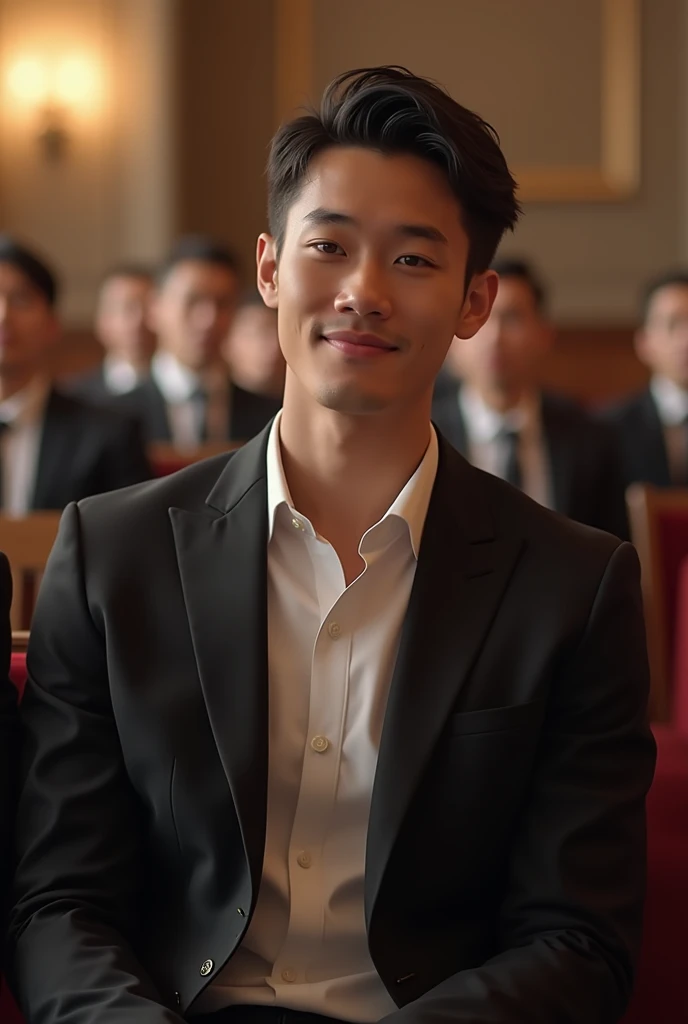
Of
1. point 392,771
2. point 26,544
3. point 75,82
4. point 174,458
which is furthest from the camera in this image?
point 75,82

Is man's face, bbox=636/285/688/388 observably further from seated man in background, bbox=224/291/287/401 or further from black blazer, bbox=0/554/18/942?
black blazer, bbox=0/554/18/942

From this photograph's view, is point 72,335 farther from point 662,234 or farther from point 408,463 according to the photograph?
point 408,463

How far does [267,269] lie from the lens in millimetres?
1515

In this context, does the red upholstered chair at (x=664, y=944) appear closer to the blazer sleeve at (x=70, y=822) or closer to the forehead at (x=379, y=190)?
the blazer sleeve at (x=70, y=822)

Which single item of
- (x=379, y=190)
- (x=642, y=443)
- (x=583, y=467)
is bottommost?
(x=642, y=443)

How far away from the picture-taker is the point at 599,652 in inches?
53.8

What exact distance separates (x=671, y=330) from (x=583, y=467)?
1567mm

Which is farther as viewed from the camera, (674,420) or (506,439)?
(674,420)

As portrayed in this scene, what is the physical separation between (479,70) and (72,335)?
221 cm

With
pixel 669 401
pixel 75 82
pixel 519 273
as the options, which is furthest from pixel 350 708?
pixel 75 82

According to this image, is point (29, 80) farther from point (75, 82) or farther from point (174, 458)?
point (174, 458)

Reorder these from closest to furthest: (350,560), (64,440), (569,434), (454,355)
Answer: (350,560) → (64,440) → (569,434) → (454,355)

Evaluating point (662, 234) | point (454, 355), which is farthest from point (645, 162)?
point (454, 355)

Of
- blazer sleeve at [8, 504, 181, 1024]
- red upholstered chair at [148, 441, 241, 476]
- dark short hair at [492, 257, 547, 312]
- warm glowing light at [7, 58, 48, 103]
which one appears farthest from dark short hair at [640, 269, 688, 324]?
blazer sleeve at [8, 504, 181, 1024]
